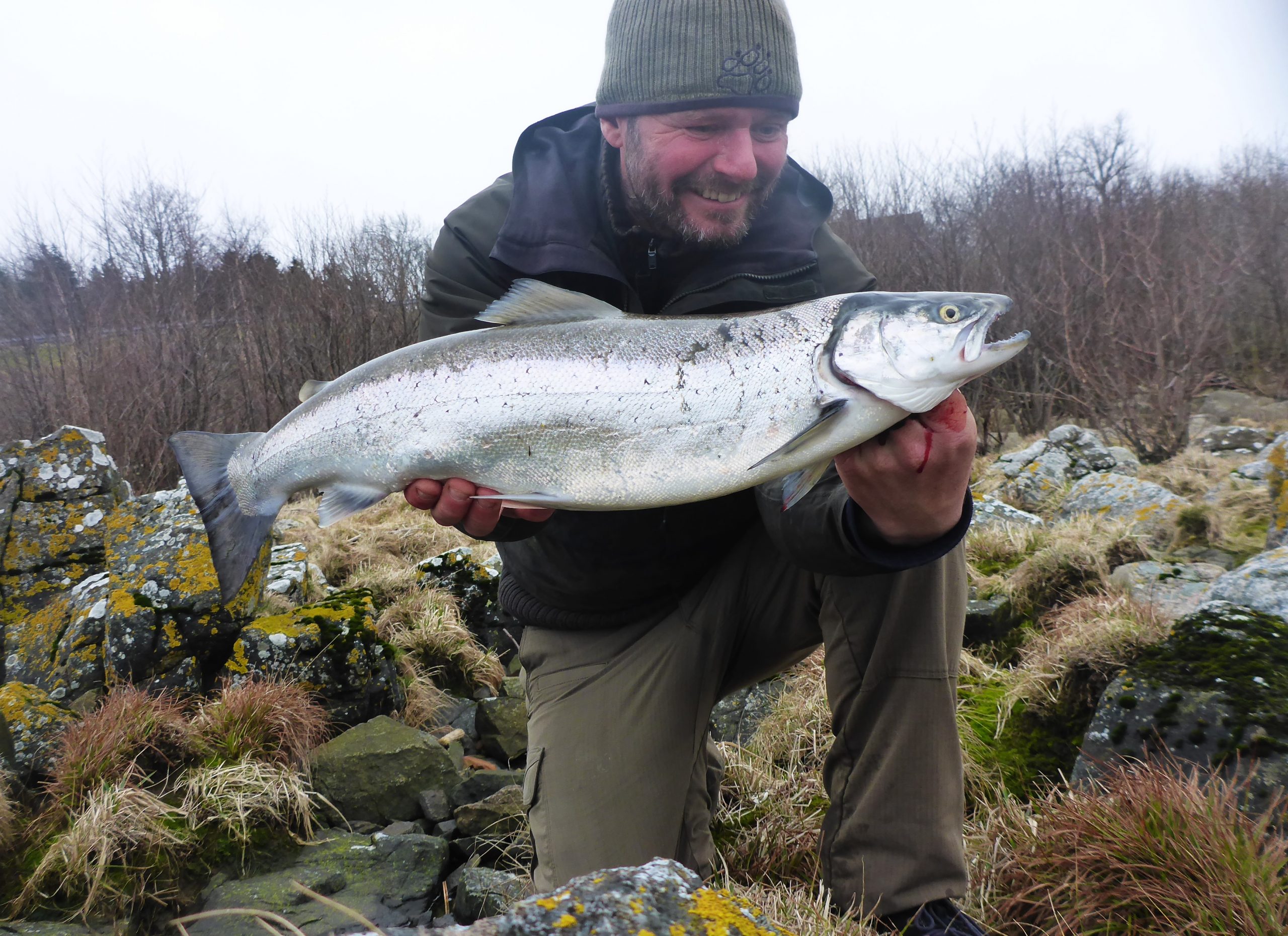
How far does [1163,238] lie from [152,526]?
14987mm

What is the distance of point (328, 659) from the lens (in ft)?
16.0

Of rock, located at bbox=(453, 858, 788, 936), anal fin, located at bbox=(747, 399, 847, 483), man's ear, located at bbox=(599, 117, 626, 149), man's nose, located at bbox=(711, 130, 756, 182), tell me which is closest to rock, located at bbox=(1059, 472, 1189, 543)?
man's nose, located at bbox=(711, 130, 756, 182)

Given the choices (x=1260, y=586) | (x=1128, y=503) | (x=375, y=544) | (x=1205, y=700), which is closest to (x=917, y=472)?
(x=1205, y=700)

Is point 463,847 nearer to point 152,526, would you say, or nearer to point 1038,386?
point 152,526

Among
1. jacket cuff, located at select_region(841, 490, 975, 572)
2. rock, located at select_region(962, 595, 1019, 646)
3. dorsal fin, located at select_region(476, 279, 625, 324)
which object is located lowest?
rock, located at select_region(962, 595, 1019, 646)

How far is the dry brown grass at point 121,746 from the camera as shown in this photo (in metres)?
3.83

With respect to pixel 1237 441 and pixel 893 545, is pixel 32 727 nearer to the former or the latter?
pixel 893 545

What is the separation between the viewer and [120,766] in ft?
12.7

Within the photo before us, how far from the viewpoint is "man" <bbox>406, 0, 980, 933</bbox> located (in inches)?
100

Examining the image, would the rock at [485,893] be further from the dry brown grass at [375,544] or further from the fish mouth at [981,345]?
the dry brown grass at [375,544]

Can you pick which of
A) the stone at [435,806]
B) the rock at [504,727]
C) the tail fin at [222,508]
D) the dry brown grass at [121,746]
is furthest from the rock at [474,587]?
the tail fin at [222,508]

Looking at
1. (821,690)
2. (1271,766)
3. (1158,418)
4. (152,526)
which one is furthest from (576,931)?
(1158,418)

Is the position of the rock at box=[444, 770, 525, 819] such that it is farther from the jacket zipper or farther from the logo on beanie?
the logo on beanie

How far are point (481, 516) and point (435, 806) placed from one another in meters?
2.23
